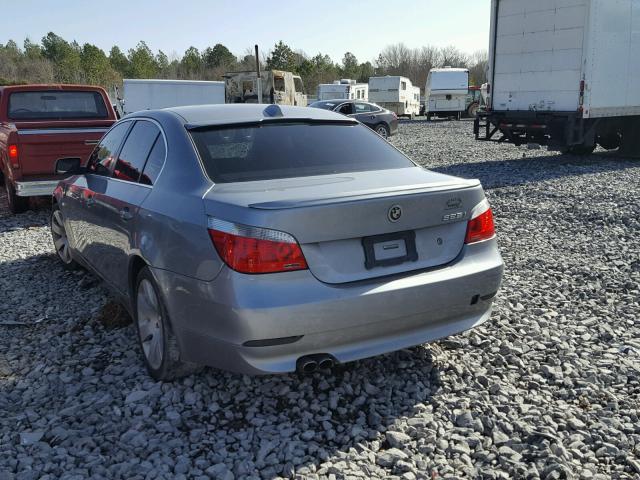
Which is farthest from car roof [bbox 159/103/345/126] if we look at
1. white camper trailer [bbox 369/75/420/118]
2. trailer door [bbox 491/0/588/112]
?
white camper trailer [bbox 369/75/420/118]

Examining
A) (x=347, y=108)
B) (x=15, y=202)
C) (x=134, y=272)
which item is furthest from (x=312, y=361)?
(x=347, y=108)

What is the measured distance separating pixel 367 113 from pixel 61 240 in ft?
57.6

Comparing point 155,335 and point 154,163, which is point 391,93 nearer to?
point 154,163

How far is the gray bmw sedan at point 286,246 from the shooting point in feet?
9.57

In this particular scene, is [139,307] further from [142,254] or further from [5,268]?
[5,268]

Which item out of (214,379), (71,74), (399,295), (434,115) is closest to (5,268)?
(214,379)

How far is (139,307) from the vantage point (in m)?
3.85

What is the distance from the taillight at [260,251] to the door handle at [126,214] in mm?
1207

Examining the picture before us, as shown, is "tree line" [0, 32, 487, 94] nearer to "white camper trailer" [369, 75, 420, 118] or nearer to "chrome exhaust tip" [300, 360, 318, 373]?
"white camper trailer" [369, 75, 420, 118]

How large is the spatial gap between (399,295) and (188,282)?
3.57 feet

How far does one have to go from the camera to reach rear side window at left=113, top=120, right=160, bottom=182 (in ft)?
13.3

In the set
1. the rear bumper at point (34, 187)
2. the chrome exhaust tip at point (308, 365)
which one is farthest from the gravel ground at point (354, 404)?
the rear bumper at point (34, 187)

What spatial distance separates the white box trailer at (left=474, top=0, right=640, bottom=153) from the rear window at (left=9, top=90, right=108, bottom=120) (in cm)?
943

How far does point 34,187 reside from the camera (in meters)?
8.33
